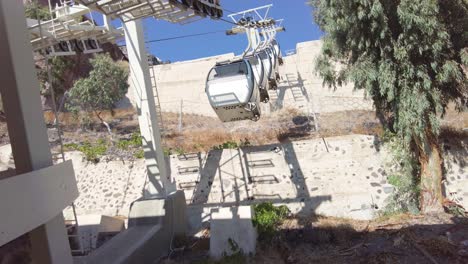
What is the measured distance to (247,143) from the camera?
15.8 meters

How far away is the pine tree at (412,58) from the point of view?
11164mm

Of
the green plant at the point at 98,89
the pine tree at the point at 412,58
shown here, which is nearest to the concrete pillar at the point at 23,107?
the pine tree at the point at 412,58

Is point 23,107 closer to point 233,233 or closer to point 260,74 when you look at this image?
point 233,233

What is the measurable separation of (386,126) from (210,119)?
1335 cm

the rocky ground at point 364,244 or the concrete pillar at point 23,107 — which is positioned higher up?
the concrete pillar at point 23,107

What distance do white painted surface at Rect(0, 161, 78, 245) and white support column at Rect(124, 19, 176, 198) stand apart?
733cm

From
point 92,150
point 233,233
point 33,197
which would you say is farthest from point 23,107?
point 92,150

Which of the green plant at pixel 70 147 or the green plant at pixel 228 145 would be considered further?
the green plant at pixel 70 147

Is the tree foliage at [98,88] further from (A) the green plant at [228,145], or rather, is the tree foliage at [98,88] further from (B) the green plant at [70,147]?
(A) the green plant at [228,145]

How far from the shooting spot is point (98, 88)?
2117 cm

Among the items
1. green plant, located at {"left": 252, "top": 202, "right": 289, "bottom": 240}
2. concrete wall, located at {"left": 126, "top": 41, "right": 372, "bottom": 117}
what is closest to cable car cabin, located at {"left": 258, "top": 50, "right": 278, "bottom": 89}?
concrete wall, located at {"left": 126, "top": 41, "right": 372, "bottom": 117}

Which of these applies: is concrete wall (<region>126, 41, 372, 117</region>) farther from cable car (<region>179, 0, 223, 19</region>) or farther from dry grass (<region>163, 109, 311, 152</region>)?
cable car (<region>179, 0, 223, 19</region>)

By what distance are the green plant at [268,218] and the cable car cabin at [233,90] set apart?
2.82m

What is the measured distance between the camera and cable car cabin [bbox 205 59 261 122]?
39.8ft
